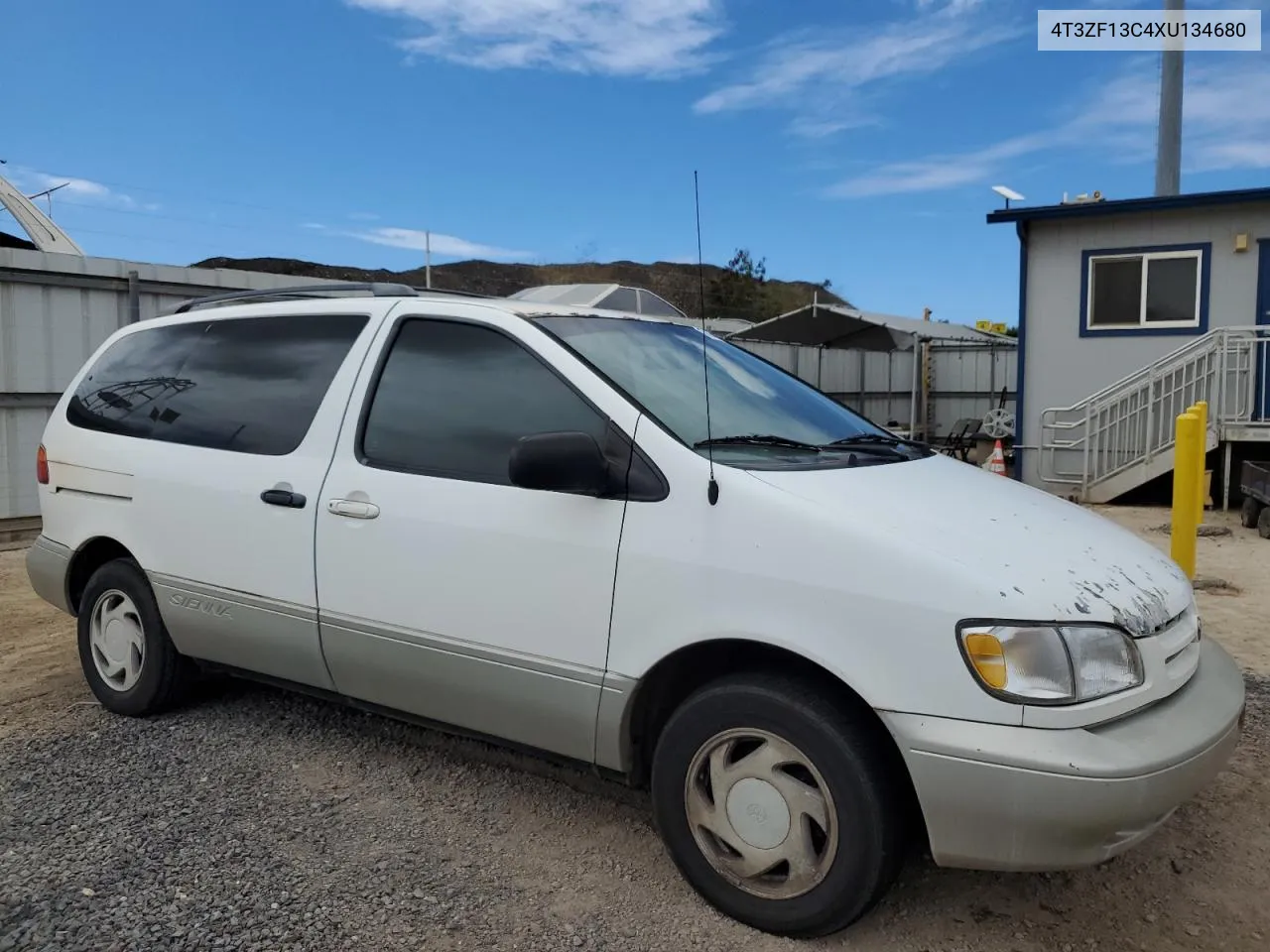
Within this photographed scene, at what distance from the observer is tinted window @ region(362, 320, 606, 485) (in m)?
3.17

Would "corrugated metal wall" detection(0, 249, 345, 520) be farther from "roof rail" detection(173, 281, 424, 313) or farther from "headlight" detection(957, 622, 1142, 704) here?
"headlight" detection(957, 622, 1142, 704)

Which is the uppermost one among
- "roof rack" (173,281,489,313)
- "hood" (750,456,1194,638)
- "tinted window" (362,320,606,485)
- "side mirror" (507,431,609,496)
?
"roof rack" (173,281,489,313)

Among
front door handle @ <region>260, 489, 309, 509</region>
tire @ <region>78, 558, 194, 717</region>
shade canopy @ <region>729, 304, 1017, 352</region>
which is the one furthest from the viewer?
shade canopy @ <region>729, 304, 1017, 352</region>

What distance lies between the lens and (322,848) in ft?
10.5

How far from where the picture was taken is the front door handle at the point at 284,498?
3.58m

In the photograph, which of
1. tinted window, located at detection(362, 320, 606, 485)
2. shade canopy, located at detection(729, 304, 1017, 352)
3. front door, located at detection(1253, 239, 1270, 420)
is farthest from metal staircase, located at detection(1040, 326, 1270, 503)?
tinted window, located at detection(362, 320, 606, 485)

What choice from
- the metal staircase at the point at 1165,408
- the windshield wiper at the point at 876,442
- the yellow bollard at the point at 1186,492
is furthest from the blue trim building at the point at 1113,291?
the windshield wiper at the point at 876,442

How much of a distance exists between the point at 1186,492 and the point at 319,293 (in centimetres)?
515

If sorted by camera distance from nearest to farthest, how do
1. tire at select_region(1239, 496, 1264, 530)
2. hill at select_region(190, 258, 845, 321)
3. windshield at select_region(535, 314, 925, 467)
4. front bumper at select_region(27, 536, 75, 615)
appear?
windshield at select_region(535, 314, 925, 467) < front bumper at select_region(27, 536, 75, 615) < tire at select_region(1239, 496, 1264, 530) < hill at select_region(190, 258, 845, 321)

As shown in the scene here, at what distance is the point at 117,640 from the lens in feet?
14.3

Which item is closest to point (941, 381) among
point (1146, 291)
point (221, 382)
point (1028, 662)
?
point (1146, 291)

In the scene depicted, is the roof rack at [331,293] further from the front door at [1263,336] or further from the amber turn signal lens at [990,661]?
the front door at [1263,336]

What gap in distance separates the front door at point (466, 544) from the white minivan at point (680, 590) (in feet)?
0.04

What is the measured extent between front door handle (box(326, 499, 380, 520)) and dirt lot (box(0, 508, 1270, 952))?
1027mm
